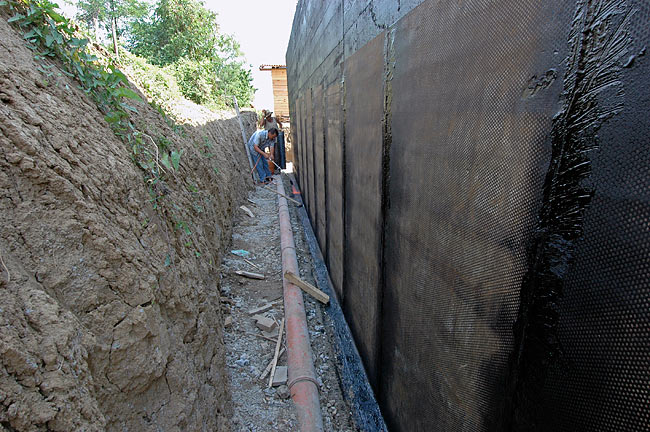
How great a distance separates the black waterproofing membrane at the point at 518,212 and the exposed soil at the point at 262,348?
98 cm

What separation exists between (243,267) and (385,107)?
380 cm

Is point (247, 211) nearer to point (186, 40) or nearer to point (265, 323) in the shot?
point (265, 323)

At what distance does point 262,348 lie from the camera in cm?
351

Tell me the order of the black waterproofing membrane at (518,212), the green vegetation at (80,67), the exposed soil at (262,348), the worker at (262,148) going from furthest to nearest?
the worker at (262,148)
the exposed soil at (262,348)
the green vegetation at (80,67)
the black waterproofing membrane at (518,212)

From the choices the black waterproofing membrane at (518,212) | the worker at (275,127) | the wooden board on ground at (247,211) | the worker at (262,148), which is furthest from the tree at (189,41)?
the black waterproofing membrane at (518,212)

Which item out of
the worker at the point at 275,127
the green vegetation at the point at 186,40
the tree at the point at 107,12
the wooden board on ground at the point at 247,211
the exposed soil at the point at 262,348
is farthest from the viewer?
the tree at the point at 107,12

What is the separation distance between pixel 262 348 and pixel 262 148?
29.8 ft

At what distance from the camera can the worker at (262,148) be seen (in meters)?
11.4

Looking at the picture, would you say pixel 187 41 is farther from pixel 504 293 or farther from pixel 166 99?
pixel 504 293

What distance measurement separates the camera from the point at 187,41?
16188mm

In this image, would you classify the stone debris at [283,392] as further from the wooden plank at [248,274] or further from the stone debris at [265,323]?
the wooden plank at [248,274]

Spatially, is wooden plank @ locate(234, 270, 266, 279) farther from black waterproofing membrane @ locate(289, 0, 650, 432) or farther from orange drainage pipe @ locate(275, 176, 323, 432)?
black waterproofing membrane @ locate(289, 0, 650, 432)

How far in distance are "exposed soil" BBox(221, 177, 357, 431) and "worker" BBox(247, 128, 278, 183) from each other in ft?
18.7

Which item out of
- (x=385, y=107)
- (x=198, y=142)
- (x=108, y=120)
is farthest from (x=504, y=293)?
(x=198, y=142)
